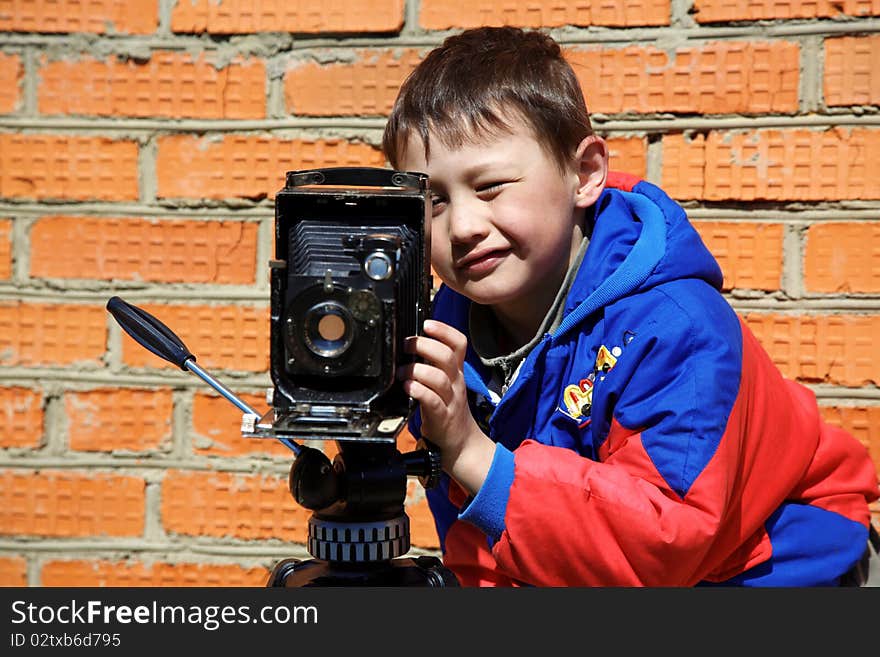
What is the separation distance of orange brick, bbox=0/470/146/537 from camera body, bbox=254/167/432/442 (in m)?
0.82

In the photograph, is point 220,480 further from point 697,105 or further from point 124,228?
point 697,105

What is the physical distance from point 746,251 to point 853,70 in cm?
28

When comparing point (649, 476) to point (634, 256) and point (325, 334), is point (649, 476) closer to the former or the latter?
point (634, 256)

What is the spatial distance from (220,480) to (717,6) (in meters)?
1.00

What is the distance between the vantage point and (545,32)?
1.53 meters

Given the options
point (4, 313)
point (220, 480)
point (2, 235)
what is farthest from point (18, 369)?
point (220, 480)

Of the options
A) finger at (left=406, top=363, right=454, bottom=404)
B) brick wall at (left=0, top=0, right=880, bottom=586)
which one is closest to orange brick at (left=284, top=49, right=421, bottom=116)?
brick wall at (left=0, top=0, right=880, bottom=586)

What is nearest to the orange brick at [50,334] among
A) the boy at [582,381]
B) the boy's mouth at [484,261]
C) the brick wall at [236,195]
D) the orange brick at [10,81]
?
the brick wall at [236,195]

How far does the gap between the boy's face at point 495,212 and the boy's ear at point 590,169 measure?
44mm

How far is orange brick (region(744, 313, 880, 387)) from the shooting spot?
150cm

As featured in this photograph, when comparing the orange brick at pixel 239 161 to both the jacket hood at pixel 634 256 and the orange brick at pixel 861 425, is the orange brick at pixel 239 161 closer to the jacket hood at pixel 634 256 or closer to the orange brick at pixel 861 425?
the jacket hood at pixel 634 256

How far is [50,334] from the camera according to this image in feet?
5.48

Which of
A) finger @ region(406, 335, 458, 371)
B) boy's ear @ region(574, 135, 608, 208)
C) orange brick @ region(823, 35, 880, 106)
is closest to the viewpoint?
finger @ region(406, 335, 458, 371)

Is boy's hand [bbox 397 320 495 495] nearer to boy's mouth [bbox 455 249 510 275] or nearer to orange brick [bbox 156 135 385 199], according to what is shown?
boy's mouth [bbox 455 249 510 275]
